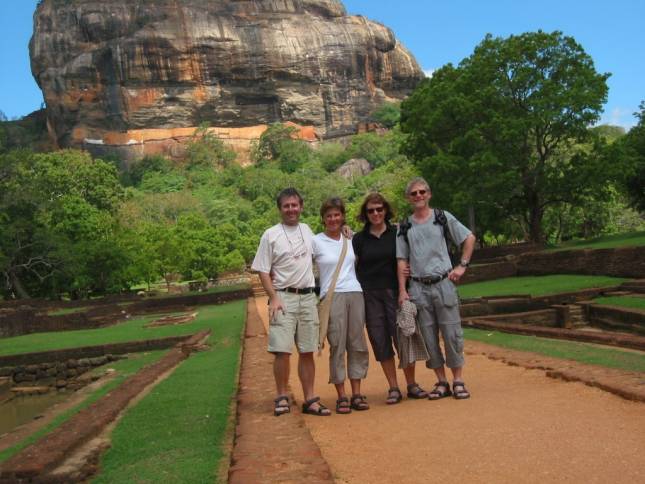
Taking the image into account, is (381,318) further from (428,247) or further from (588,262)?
(588,262)

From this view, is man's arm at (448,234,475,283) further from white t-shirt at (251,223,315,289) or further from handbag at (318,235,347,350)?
white t-shirt at (251,223,315,289)

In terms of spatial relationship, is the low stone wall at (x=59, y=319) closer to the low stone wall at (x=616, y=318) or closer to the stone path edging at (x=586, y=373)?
the low stone wall at (x=616, y=318)

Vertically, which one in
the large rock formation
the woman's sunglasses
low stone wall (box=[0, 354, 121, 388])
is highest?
the large rock formation

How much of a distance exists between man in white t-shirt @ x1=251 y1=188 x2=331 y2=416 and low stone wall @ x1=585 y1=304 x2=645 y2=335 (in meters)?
6.75

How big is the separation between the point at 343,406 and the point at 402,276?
40.4 inches

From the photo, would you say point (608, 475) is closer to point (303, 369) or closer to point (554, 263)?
point (303, 369)

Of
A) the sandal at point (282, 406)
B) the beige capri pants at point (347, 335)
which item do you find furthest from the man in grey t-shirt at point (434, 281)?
the sandal at point (282, 406)

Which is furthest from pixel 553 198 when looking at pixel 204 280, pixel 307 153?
pixel 307 153

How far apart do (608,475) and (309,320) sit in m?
2.37

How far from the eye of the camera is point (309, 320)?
511 centimetres

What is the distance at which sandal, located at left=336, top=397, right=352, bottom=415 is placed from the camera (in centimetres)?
509

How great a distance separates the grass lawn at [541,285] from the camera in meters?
14.6

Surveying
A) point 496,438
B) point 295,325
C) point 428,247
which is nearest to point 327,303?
point 295,325

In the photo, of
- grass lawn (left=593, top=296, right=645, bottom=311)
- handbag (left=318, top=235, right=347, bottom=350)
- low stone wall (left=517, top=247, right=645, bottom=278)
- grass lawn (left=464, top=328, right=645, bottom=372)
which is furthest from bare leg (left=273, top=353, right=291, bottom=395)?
low stone wall (left=517, top=247, right=645, bottom=278)
